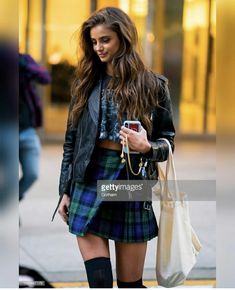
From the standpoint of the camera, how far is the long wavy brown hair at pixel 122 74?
2.82m

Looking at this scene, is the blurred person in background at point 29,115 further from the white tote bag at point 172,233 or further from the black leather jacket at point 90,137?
the white tote bag at point 172,233

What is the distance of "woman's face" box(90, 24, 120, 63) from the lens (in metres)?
2.82

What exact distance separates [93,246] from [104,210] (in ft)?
0.50

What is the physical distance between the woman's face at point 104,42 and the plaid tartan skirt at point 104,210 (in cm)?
38

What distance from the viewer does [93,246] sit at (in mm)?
2875

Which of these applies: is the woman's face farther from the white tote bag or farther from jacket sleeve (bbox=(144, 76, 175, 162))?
the white tote bag

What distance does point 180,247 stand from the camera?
297cm

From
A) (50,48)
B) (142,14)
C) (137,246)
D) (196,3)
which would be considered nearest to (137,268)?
(137,246)

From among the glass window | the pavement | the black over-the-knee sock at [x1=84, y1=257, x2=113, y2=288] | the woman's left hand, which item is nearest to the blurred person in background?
the pavement

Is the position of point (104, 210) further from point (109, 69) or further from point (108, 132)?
point (109, 69)

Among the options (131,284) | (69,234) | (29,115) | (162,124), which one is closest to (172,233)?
(131,284)

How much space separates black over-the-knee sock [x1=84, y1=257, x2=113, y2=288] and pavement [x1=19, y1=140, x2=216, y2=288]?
214 mm

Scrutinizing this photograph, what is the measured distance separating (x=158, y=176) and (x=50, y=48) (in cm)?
733

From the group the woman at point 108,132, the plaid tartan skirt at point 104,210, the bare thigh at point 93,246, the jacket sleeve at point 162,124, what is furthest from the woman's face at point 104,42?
the bare thigh at point 93,246
